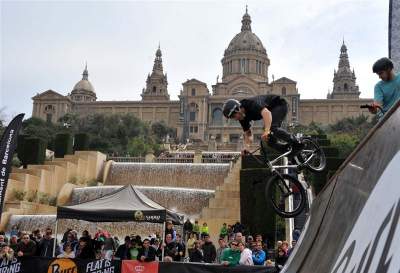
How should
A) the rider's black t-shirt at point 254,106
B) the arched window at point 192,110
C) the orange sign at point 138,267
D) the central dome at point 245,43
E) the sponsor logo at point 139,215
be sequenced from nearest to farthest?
1. the rider's black t-shirt at point 254,106
2. the orange sign at point 138,267
3. the sponsor logo at point 139,215
4. the arched window at point 192,110
5. the central dome at point 245,43

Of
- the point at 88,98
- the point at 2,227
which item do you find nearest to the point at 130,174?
the point at 2,227

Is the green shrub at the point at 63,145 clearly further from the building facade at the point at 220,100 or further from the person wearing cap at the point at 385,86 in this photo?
the building facade at the point at 220,100

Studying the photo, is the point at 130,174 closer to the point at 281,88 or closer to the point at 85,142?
the point at 85,142

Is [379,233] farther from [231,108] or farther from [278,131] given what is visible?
[278,131]

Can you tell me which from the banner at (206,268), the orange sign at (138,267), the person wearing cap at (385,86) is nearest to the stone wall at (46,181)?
the orange sign at (138,267)

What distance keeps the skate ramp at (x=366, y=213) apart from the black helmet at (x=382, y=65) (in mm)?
1642

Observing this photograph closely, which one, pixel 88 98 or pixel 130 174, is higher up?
pixel 88 98

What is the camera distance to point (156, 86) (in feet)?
432

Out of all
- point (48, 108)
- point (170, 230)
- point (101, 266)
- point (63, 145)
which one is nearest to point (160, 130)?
point (48, 108)

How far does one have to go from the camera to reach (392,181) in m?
2.58

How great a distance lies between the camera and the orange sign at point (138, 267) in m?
9.94

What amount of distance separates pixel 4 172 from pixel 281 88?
102 meters

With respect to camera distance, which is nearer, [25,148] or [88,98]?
[25,148]

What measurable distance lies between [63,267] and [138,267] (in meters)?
1.49
